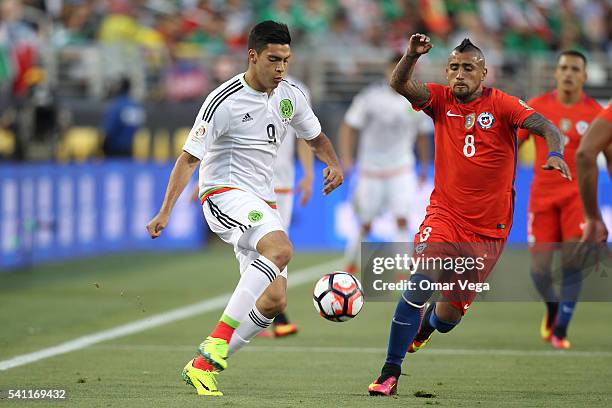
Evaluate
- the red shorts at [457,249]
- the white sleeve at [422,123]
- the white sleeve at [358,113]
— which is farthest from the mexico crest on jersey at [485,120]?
the white sleeve at [422,123]

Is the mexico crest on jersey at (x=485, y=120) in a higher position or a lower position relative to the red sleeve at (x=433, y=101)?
lower

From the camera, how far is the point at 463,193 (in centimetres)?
817

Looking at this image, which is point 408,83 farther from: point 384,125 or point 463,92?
point 384,125

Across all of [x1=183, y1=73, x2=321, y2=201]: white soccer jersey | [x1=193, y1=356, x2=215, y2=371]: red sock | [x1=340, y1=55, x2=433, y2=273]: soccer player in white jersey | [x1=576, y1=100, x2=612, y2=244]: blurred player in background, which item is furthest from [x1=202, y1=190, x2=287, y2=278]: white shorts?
[x1=340, y1=55, x2=433, y2=273]: soccer player in white jersey

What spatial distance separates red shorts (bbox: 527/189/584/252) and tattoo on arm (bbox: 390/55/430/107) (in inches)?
120

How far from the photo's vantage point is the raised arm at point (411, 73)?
7527 millimetres

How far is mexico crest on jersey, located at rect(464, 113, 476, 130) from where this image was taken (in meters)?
8.05

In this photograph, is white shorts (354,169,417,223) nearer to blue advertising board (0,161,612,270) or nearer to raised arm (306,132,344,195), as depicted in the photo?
blue advertising board (0,161,612,270)

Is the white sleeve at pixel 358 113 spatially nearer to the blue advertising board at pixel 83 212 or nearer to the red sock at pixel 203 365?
the blue advertising board at pixel 83 212

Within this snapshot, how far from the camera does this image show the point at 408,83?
7.85m

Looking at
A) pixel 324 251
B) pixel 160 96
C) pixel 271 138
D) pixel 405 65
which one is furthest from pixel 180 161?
pixel 160 96

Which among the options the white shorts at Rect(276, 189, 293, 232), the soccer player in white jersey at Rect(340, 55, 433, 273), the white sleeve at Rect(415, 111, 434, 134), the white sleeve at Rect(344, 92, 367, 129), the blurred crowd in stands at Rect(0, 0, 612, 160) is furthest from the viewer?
the blurred crowd in stands at Rect(0, 0, 612, 160)

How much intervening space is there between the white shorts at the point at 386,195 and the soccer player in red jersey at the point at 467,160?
7.37m

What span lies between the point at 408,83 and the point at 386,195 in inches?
315
